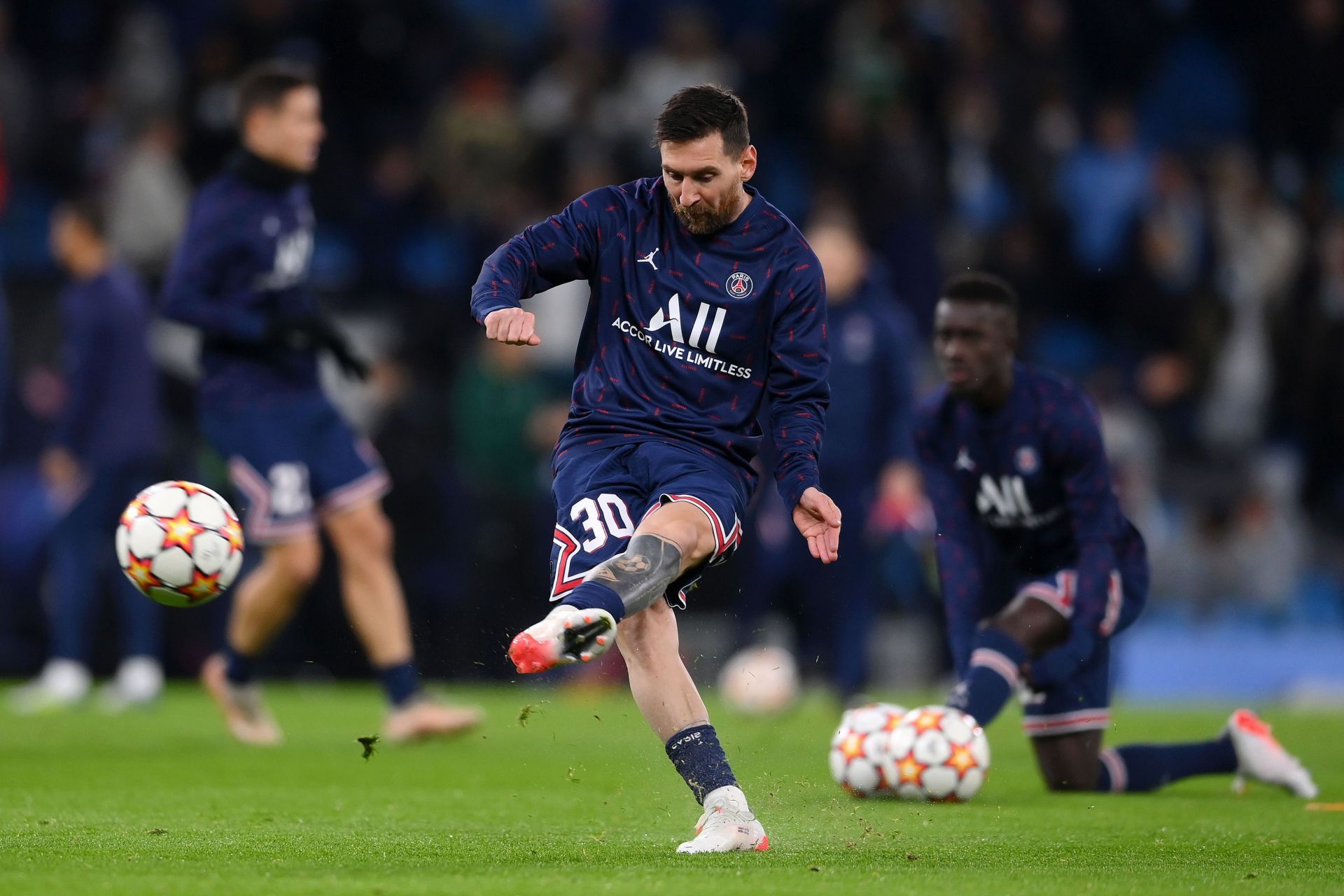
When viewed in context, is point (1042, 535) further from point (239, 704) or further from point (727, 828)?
point (239, 704)

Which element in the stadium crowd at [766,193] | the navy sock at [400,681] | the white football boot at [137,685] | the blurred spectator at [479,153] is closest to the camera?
the navy sock at [400,681]

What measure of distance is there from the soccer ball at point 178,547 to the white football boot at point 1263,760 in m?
3.82

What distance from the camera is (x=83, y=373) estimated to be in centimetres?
1052

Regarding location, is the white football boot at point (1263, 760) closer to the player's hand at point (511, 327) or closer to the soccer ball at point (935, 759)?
the soccer ball at point (935, 759)

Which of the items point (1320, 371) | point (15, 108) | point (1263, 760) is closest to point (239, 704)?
point (1263, 760)

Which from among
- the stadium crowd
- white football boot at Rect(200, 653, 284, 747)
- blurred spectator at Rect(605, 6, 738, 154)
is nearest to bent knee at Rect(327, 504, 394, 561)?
white football boot at Rect(200, 653, 284, 747)

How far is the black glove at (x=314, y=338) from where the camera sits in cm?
798

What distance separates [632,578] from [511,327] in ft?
2.40

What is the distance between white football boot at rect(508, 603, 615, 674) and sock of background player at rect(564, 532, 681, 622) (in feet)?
0.16

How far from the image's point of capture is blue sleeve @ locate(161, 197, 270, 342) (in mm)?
7887

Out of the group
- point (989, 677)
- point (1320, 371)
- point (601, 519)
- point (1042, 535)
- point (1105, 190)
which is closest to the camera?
point (601, 519)

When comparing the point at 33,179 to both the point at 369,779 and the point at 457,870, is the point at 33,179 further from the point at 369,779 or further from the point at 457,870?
the point at 457,870

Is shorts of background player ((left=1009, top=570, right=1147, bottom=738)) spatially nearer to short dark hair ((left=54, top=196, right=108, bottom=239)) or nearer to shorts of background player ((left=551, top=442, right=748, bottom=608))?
shorts of background player ((left=551, top=442, right=748, bottom=608))

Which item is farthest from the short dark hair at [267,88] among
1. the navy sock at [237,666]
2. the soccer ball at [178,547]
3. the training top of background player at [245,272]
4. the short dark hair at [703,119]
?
the short dark hair at [703,119]
